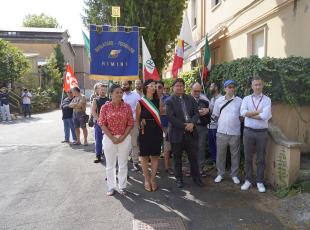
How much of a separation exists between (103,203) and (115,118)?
1.37 m

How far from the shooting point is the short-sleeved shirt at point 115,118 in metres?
5.83

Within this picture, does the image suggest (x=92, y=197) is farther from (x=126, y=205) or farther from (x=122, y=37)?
(x=122, y=37)

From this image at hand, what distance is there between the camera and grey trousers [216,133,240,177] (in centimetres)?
634

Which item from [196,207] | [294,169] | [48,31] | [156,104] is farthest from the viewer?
[48,31]

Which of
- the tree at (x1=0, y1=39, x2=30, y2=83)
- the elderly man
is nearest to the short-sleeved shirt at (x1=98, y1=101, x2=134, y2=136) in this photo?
the elderly man

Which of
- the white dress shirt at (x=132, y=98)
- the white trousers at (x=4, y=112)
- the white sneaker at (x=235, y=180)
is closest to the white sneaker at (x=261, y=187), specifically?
the white sneaker at (x=235, y=180)

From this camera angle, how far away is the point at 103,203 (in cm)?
552

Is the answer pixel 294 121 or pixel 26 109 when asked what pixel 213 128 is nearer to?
pixel 294 121

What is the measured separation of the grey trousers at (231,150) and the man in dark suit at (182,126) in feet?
1.57

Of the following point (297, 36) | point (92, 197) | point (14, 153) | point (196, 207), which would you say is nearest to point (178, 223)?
point (196, 207)

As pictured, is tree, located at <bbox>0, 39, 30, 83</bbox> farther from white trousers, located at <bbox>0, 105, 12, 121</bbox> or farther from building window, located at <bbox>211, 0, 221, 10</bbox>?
building window, located at <bbox>211, 0, 221, 10</bbox>

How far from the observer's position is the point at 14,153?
9547mm

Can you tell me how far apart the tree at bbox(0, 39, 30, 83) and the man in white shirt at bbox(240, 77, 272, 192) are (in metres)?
20.3

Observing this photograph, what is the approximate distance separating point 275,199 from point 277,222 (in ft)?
2.80
